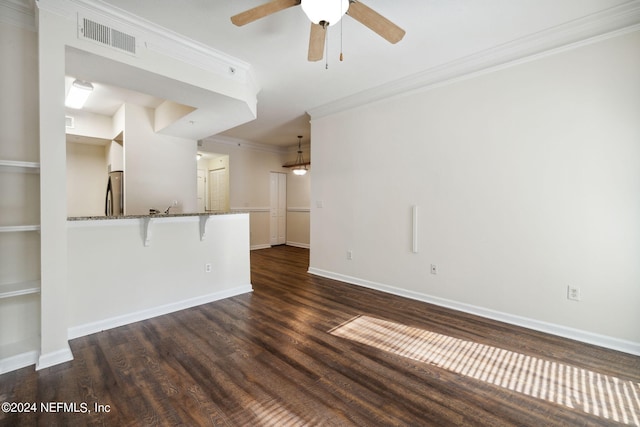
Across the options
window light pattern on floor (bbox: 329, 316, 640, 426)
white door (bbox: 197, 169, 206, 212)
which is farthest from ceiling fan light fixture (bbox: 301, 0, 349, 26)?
white door (bbox: 197, 169, 206, 212)

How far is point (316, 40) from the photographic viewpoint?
2.24 meters

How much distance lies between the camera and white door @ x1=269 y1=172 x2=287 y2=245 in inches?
321

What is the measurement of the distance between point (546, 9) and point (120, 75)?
12.6 ft

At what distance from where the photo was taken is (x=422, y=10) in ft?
7.79

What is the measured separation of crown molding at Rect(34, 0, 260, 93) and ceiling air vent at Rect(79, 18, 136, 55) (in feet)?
0.13

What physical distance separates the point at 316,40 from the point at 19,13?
235cm

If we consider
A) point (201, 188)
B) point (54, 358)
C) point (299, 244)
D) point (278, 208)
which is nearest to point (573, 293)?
point (54, 358)

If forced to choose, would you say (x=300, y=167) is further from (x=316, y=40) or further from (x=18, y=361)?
(x=18, y=361)

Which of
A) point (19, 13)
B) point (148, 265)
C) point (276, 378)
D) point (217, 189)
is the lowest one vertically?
point (276, 378)

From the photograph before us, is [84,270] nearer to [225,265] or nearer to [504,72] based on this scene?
[225,265]

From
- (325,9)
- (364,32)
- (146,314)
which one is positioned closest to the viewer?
(325,9)

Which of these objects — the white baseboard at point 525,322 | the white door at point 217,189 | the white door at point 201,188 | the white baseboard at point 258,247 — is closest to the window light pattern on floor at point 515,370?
the white baseboard at point 525,322

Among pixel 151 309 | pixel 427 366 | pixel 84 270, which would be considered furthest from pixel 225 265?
pixel 427 366

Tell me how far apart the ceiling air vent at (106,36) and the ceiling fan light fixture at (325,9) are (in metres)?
1.72
